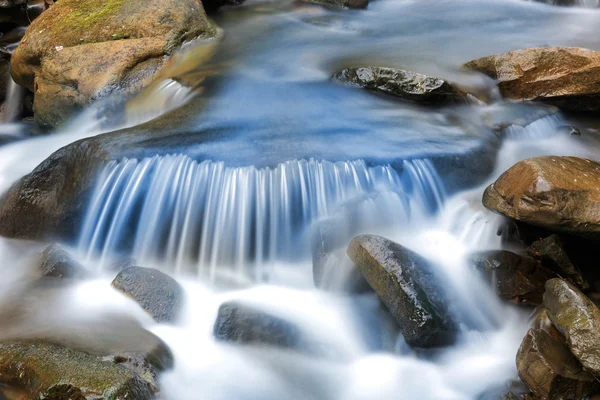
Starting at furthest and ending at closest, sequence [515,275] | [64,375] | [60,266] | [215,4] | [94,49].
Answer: [215,4], [94,49], [60,266], [515,275], [64,375]

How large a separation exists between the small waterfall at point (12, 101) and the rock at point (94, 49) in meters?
0.40

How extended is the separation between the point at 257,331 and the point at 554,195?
265 cm

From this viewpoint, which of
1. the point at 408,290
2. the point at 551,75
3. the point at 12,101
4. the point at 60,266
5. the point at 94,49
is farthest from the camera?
the point at 12,101

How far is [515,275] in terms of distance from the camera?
482 cm

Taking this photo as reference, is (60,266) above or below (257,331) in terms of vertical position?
above

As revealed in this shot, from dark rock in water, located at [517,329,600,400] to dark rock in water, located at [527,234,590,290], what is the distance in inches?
36.2

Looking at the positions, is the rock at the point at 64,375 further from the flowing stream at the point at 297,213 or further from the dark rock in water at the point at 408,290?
the dark rock in water at the point at 408,290

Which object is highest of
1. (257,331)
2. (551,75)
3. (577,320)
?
(551,75)

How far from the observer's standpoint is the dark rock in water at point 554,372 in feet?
12.2

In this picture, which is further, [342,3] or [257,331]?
[342,3]

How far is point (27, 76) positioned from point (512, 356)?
781cm

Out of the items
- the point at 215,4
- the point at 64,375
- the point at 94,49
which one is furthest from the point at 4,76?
the point at 64,375

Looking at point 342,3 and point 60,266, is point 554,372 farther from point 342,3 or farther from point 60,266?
point 342,3

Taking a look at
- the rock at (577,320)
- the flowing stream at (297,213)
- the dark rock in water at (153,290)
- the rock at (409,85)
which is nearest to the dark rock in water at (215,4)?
the flowing stream at (297,213)
